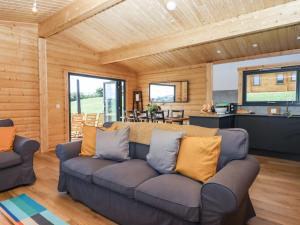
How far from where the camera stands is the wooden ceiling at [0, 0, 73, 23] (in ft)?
11.6

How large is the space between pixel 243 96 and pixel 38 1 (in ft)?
16.0

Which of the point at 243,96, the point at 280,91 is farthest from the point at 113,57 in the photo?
the point at 280,91

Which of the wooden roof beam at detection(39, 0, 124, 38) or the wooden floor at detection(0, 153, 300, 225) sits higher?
the wooden roof beam at detection(39, 0, 124, 38)

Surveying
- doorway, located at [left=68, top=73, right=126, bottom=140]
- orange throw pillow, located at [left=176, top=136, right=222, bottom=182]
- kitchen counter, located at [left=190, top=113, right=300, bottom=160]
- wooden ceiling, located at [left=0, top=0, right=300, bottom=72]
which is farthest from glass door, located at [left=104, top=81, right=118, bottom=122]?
orange throw pillow, located at [left=176, top=136, right=222, bottom=182]

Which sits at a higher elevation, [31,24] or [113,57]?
[31,24]

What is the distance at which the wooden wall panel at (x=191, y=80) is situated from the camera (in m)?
6.14

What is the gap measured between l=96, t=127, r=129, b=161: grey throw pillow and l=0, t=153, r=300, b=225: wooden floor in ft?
2.05

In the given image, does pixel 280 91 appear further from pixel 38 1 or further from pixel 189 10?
pixel 38 1

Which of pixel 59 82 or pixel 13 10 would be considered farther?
pixel 59 82

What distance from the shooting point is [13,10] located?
3.76 meters

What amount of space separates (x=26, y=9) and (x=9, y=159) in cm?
280

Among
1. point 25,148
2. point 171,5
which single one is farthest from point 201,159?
point 171,5

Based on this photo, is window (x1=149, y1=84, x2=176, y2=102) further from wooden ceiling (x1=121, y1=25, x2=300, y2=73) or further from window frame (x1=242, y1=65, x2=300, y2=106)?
window frame (x1=242, y1=65, x2=300, y2=106)

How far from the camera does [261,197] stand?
2.52 m
